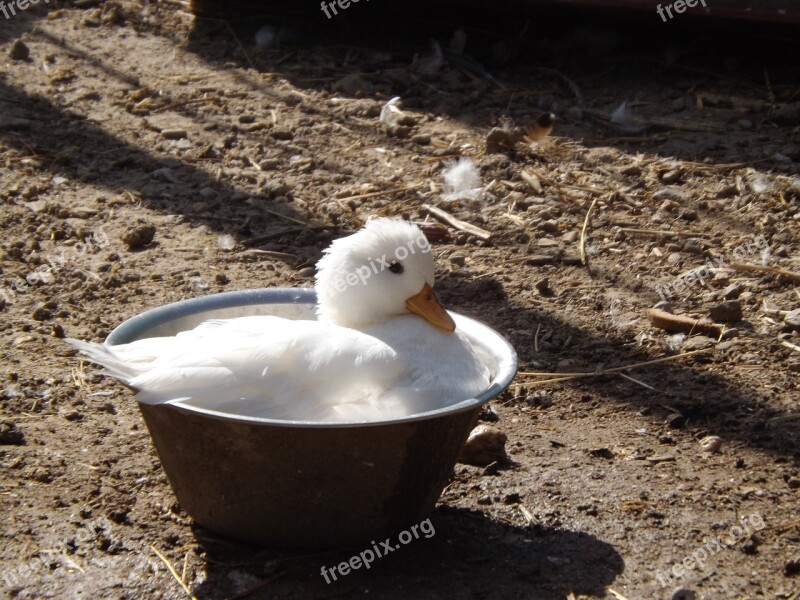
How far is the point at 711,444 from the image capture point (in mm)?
3344

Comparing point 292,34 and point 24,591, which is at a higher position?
point 292,34

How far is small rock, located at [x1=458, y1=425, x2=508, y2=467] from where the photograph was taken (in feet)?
10.7

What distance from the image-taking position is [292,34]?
7.08 meters

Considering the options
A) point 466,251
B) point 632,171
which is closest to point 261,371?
point 466,251

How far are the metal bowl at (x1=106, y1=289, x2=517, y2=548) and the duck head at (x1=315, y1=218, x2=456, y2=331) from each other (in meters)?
0.39

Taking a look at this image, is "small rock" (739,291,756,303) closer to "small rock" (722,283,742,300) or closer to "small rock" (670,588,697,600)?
"small rock" (722,283,742,300)

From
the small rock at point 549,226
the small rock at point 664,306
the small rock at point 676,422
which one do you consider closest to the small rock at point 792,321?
the small rock at point 664,306

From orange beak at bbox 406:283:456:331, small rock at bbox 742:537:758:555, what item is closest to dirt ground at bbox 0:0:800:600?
small rock at bbox 742:537:758:555

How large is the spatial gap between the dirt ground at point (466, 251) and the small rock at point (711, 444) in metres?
0.01

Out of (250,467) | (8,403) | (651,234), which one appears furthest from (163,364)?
(651,234)

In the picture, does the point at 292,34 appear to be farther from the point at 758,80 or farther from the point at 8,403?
the point at 8,403

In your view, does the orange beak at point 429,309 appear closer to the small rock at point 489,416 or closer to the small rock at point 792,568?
the small rock at point 489,416

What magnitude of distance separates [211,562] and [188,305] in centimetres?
84

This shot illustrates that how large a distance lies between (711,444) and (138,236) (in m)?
2.84
